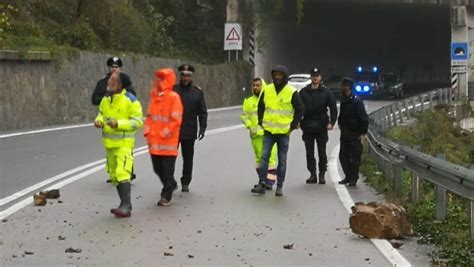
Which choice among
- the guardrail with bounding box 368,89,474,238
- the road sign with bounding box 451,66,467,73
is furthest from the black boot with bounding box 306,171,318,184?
the road sign with bounding box 451,66,467,73

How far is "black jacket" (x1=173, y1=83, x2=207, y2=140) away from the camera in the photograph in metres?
12.6

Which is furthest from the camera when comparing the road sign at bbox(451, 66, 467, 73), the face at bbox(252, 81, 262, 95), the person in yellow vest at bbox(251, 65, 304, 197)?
the road sign at bbox(451, 66, 467, 73)

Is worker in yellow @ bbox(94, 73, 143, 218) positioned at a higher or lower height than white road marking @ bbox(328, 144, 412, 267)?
higher

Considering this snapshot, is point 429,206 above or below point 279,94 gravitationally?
below

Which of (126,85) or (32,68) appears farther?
(32,68)

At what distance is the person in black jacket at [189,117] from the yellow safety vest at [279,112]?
90 centimetres

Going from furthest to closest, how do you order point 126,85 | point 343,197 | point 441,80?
point 441,80
point 343,197
point 126,85

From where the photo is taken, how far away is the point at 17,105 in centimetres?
2294

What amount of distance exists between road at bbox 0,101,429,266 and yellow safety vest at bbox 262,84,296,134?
0.94 meters

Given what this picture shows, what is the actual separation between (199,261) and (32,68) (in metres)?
16.9

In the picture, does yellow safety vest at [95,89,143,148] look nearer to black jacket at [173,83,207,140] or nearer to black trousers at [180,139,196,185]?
black jacket at [173,83,207,140]

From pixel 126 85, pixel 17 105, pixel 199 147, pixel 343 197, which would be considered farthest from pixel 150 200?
pixel 17 105

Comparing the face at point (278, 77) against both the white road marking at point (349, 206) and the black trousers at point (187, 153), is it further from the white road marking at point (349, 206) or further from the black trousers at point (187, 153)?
the white road marking at point (349, 206)

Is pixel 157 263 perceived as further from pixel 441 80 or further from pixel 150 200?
pixel 441 80
